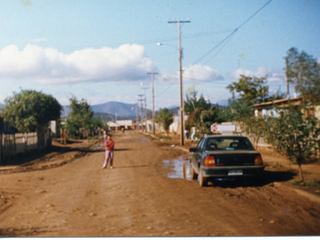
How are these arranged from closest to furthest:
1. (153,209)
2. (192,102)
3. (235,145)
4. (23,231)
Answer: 1. (23,231)
2. (153,209)
3. (235,145)
4. (192,102)

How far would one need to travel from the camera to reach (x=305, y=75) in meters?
8.13

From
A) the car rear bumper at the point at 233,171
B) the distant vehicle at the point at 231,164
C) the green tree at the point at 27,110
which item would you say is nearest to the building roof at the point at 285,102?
the distant vehicle at the point at 231,164

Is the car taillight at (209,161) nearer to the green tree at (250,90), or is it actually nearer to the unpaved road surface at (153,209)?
the unpaved road surface at (153,209)

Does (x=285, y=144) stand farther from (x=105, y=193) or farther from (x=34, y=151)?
(x=34, y=151)

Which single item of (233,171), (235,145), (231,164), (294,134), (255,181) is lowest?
(255,181)

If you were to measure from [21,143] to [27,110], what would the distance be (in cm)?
597

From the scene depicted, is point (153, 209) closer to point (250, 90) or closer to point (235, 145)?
point (235, 145)

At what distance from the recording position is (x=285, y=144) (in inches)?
383

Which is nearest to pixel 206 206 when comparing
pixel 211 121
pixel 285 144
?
pixel 285 144

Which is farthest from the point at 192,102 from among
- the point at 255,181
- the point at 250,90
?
the point at 255,181

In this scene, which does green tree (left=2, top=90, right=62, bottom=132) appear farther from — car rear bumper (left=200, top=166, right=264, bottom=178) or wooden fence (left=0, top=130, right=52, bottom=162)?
car rear bumper (left=200, top=166, right=264, bottom=178)

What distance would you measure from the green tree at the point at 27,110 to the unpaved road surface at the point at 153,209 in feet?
55.8

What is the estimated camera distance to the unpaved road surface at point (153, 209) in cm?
597

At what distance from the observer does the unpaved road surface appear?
5.97 meters
